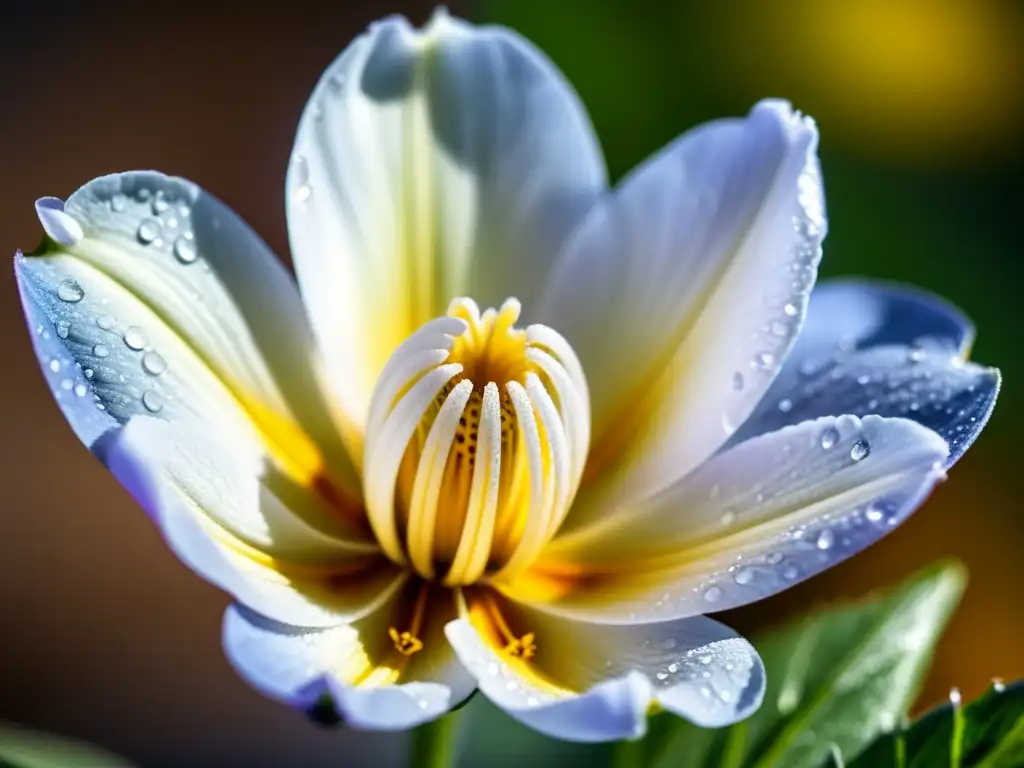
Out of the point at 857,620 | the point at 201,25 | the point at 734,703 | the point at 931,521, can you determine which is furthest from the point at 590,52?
the point at 734,703

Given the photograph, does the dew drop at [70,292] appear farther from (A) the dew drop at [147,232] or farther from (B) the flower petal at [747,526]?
(B) the flower petal at [747,526]

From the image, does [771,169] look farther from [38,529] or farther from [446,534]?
[38,529]

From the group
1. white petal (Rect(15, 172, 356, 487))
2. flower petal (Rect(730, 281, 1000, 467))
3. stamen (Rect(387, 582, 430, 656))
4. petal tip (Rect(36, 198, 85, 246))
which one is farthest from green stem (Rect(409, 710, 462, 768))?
petal tip (Rect(36, 198, 85, 246))

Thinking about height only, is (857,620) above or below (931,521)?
above

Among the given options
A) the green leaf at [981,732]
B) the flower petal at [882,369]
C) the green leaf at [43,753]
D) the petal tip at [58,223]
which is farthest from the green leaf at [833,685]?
the petal tip at [58,223]

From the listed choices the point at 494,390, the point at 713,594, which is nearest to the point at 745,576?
the point at 713,594

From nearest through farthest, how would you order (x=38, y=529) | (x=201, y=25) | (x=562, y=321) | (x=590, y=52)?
(x=562, y=321) → (x=38, y=529) → (x=590, y=52) → (x=201, y=25)
